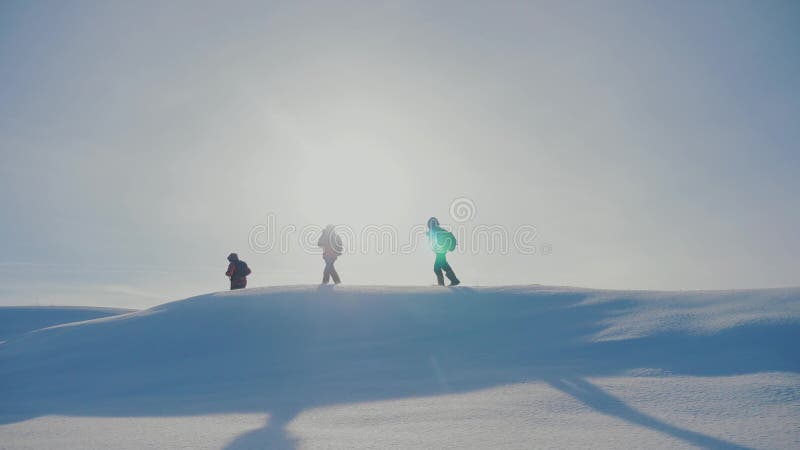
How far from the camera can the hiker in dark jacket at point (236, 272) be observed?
1530 cm

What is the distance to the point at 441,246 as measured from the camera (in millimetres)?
14156

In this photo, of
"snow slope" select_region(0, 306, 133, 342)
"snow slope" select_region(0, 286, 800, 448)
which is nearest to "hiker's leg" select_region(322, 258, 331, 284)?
"snow slope" select_region(0, 286, 800, 448)

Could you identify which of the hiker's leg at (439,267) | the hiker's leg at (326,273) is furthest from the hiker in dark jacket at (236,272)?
the hiker's leg at (439,267)

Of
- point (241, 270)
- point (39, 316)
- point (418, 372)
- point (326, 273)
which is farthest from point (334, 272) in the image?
point (39, 316)

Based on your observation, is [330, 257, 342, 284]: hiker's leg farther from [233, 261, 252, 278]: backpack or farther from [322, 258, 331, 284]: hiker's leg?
[233, 261, 252, 278]: backpack

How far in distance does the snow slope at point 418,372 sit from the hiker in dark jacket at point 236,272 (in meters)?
2.98

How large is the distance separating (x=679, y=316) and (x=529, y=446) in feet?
18.8

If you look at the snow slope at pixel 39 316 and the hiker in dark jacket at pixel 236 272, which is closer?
the hiker in dark jacket at pixel 236 272

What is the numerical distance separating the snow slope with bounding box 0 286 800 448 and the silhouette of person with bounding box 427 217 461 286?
1926 millimetres

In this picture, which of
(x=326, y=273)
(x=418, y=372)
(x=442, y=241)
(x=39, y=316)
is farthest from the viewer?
(x=39, y=316)

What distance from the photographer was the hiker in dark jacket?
50.2 ft

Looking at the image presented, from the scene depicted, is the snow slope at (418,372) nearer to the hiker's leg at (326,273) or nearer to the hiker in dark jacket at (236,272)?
the hiker's leg at (326,273)

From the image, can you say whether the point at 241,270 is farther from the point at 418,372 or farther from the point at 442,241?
the point at 418,372

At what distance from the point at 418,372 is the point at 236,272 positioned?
9459mm
